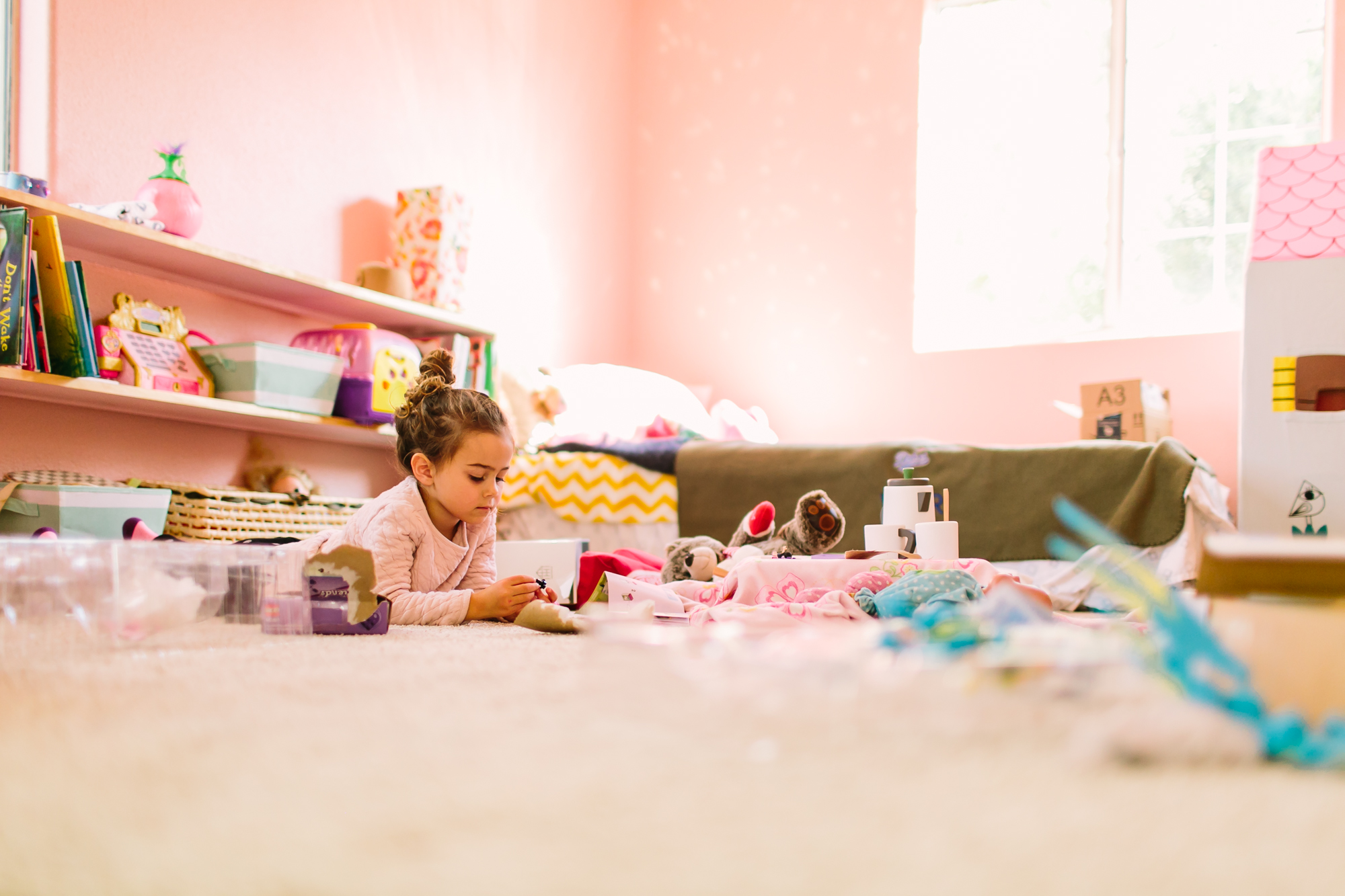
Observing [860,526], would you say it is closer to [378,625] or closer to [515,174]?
[378,625]

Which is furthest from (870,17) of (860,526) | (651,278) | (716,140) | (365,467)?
(365,467)

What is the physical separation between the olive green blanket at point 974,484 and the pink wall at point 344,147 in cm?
106

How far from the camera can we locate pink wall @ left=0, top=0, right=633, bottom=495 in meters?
2.24

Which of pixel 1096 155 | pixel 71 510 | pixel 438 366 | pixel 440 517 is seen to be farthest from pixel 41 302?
pixel 1096 155

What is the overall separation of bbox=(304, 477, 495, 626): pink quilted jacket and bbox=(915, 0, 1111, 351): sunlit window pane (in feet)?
8.58

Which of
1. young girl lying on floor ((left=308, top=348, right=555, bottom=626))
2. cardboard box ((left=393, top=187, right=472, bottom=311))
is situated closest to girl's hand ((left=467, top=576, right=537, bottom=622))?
young girl lying on floor ((left=308, top=348, right=555, bottom=626))

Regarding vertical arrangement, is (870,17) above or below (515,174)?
above

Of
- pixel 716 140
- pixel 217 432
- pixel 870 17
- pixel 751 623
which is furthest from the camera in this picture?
pixel 716 140

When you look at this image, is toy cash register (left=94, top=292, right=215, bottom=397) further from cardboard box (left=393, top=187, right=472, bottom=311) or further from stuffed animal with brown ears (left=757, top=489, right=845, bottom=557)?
stuffed animal with brown ears (left=757, top=489, right=845, bottom=557)

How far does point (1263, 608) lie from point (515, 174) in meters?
3.52

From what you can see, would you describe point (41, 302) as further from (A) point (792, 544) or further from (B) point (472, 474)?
(A) point (792, 544)

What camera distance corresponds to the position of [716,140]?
14.4ft

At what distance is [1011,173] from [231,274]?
290cm

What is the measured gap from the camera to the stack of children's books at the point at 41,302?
72.2 inches
